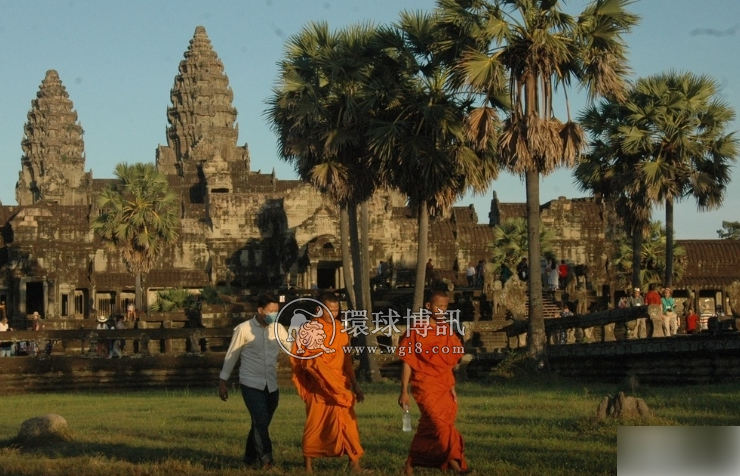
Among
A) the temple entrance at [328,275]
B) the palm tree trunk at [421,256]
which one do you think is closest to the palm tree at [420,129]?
the palm tree trunk at [421,256]

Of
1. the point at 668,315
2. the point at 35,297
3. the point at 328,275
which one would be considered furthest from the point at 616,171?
the point at 35,297

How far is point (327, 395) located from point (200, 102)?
317ft

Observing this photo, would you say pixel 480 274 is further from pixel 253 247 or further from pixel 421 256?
pixel 253 247

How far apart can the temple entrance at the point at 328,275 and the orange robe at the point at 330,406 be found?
40.9m

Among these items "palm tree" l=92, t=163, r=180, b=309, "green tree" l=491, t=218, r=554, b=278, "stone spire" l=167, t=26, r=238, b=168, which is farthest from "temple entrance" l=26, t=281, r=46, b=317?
"stone spire" l=167, t=26, r=238, b=168

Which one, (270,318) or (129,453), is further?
(129,453)

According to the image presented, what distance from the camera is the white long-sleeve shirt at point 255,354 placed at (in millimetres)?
12672

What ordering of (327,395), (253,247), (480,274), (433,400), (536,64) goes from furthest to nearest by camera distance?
(253,247)
(480,274)
(536,64)
(327,395)
(433,400)

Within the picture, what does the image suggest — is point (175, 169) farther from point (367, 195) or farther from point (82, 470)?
point (82, 470)

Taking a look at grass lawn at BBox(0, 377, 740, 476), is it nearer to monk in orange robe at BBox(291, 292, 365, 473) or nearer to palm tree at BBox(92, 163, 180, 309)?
monk in orange robe at BBox(291, 292, 365, 473)

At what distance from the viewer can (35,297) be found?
6000 centimetres

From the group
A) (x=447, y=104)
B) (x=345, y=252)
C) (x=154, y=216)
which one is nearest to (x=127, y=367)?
(x=345, y=252)

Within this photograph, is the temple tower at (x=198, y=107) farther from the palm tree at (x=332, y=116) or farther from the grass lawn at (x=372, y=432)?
the grass lawn at (x=372, y=432)

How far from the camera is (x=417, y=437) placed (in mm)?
11867
